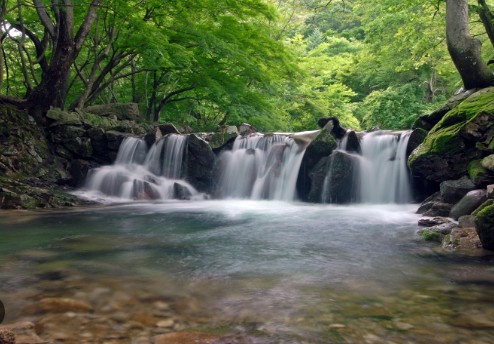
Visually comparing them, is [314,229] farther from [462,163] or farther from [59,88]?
→ [59,88]

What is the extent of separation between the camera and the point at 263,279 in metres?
3.99

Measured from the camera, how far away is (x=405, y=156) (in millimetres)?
10766

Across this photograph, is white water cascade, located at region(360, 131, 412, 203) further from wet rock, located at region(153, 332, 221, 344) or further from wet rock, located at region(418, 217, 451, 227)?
wet rock, located at region(153, 332, 221, 344)

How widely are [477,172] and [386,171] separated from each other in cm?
404

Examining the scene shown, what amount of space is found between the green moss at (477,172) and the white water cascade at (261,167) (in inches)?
212

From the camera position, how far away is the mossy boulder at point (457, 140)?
7777 mm

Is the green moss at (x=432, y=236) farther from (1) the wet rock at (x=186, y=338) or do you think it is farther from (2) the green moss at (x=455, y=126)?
(1) the wet rock at (x=186, y=338)

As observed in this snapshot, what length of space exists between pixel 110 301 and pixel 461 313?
2890mm

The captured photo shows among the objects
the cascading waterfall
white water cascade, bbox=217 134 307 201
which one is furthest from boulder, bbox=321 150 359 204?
white water cascade, bbox=217 134 307 201

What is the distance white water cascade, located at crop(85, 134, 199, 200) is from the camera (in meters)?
12.5

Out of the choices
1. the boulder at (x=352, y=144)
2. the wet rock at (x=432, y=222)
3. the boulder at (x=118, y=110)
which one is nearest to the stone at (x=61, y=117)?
the boulder at (x=118, y=110)

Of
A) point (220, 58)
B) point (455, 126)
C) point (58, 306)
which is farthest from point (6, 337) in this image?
point (220, 58)

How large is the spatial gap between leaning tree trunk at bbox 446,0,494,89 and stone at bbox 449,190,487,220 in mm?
4437

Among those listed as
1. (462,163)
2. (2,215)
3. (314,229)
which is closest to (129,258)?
(314,229)
